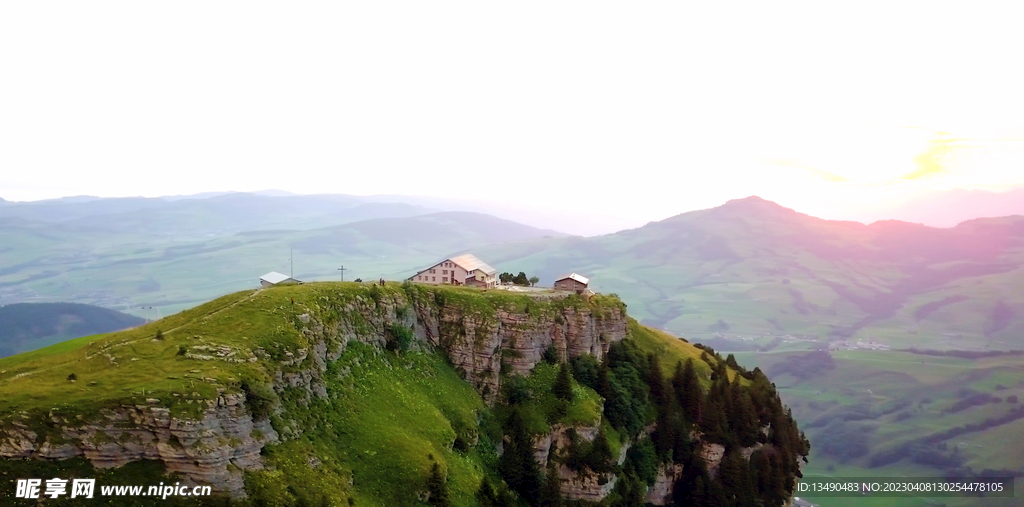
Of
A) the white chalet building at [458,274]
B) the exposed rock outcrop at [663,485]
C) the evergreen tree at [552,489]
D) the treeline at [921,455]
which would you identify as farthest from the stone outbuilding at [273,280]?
the treeline at [921,455]

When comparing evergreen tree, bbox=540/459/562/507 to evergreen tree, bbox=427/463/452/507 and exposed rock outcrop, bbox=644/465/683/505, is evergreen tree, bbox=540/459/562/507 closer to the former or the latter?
evergreen tree, bbox=427/463/452/507

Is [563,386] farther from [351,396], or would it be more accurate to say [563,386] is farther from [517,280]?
[517,280]

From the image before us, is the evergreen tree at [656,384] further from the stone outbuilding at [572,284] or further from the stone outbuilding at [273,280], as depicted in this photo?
the stone outbuilding at [273,280]

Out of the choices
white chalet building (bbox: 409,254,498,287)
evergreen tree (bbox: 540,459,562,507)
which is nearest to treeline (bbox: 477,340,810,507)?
evergreen tree (bbox: 540,459,562,507)

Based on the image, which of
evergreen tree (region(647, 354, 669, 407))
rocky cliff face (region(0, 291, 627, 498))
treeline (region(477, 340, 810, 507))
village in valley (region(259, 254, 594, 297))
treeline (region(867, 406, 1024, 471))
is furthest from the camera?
treeline (region(867, 406, 1024, 471))

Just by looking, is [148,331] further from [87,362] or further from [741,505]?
[741,505]

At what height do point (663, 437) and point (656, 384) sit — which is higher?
point (656, 384)

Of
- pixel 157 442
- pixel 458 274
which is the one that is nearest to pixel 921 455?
pixel 458 274
